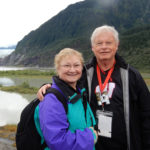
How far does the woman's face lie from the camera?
7.56 feet

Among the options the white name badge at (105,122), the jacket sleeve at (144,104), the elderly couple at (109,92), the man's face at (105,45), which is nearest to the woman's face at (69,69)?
the elderly couple at (109,92)

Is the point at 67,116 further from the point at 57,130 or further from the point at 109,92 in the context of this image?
the point at 109,92

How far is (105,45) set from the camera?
2.81 m

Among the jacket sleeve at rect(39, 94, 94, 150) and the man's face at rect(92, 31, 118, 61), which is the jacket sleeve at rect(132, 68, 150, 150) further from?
the jacket sleeve at rect(39, 94, 94, 150)

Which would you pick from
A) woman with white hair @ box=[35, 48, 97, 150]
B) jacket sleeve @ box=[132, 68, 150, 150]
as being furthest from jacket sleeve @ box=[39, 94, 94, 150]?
jacket sleeve @ box=[132, 68, 150, 150]

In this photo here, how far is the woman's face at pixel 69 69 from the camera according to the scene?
2.30 m

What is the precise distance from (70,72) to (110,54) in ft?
2.72

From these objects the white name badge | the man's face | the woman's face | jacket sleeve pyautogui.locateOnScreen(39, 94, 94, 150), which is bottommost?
the white name badge

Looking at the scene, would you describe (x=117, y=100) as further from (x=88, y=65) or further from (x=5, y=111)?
(x=5, y=111)

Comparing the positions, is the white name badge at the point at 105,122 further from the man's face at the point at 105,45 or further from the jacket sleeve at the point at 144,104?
the man's face at the point at 105,45

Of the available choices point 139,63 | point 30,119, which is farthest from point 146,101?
point 139,63

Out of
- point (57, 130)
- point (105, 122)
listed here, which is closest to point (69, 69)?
point (57, 130)

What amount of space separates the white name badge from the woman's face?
0.78m

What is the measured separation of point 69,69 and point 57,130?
754 millimetres
